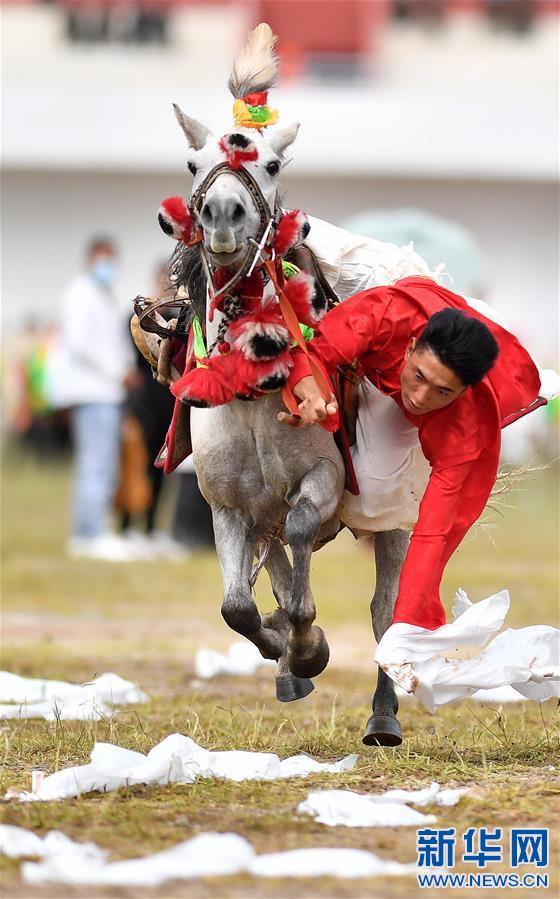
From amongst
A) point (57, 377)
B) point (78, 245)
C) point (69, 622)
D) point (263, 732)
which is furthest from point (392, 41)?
point (263, 732)

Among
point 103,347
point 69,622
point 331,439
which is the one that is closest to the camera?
point 331,439

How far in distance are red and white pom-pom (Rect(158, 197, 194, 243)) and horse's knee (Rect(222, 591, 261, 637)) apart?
48.2 inches

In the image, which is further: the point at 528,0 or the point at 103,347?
the point at 528,0

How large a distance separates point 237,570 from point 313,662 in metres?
0.46

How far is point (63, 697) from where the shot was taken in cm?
700

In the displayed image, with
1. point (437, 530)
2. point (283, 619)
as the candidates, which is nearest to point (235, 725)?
point (283, 619)

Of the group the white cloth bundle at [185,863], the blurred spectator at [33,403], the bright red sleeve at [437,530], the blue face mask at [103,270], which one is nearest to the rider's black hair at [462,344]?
the bright red sleeve at [437,530]

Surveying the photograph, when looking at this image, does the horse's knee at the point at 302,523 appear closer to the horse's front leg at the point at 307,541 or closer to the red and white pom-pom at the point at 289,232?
the horse's front leg at the point at 307,541

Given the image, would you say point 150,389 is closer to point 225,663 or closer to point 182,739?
point 225,663

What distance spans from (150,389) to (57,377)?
3.70ft

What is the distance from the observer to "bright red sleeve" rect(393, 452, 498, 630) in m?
5.24


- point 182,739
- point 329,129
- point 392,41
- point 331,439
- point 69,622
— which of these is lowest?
point 69,622

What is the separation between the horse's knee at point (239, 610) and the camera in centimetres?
545

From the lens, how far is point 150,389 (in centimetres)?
1445
